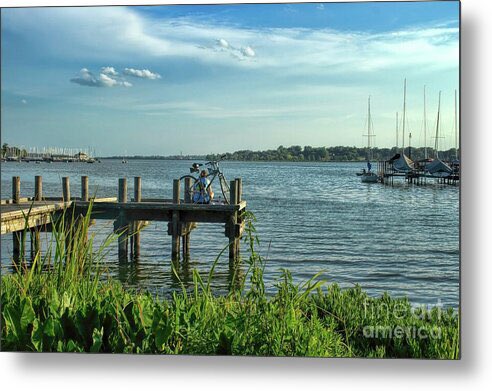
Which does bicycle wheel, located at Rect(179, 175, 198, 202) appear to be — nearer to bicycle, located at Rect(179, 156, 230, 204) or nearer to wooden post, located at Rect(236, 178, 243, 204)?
bicycle, located at Rect(179, 156, 230, 204)

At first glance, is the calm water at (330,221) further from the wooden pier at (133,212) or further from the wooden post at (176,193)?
the wooden post at (176,193)

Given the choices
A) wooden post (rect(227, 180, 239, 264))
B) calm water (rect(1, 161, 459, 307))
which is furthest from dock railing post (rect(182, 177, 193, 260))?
wooden post (rect(227, 180, 239, 264))

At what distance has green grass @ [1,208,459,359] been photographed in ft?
12.8

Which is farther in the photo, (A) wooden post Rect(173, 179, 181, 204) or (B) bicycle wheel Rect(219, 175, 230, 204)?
(A) wooden post Rect(173, 179, 181, 204)

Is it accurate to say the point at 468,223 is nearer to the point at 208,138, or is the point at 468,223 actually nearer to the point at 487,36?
the point at 487,36

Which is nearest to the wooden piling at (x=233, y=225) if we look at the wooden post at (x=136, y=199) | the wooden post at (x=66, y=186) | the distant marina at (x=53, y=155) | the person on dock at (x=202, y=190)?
the person on dock at (x=202, y=190)

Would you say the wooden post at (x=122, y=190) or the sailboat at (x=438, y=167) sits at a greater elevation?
the sailboat at (x=438, y=167)

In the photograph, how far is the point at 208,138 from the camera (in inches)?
184

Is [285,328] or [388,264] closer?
[285,328]

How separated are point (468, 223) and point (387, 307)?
77 cm

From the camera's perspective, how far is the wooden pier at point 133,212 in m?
5.00

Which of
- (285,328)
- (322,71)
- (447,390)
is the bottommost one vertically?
(447,390)

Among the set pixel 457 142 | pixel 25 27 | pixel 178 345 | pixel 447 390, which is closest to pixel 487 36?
pixel 457 142

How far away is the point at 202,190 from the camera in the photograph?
570 cm
